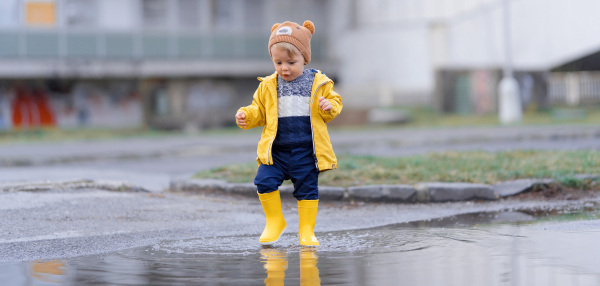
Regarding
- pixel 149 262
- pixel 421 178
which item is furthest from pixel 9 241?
pixel 421 178

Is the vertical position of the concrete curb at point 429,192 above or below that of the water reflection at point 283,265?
above

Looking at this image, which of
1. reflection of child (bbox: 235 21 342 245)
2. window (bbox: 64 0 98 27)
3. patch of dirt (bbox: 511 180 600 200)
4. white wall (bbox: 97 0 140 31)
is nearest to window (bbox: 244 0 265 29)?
white wall (bbox: 97 0 140 31)

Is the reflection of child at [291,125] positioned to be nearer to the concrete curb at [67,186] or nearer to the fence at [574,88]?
the concrete curb at [67,186]

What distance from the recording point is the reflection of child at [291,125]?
19.7 feet

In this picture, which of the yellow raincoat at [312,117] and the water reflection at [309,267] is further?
the yellow raincoat at [312,117]

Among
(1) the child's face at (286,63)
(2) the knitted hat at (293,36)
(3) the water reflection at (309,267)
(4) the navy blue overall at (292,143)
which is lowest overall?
(3) the water reflection at (309,267)

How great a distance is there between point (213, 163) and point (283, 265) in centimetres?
838

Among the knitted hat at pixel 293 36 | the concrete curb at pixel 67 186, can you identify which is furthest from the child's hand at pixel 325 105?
the concrete curb at pixel 67 186

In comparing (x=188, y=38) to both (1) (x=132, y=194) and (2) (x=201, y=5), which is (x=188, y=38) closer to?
(2) (x=201, y=5)

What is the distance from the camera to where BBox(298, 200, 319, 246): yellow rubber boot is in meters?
5.90

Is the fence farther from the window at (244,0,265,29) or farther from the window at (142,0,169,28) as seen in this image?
the window at (142,0,169,28)

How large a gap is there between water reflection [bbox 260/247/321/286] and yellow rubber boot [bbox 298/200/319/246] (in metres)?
0.12

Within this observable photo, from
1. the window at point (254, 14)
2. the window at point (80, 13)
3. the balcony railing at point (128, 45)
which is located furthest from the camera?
the window at point (254, 14)

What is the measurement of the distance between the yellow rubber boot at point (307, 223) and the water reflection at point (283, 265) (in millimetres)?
121
